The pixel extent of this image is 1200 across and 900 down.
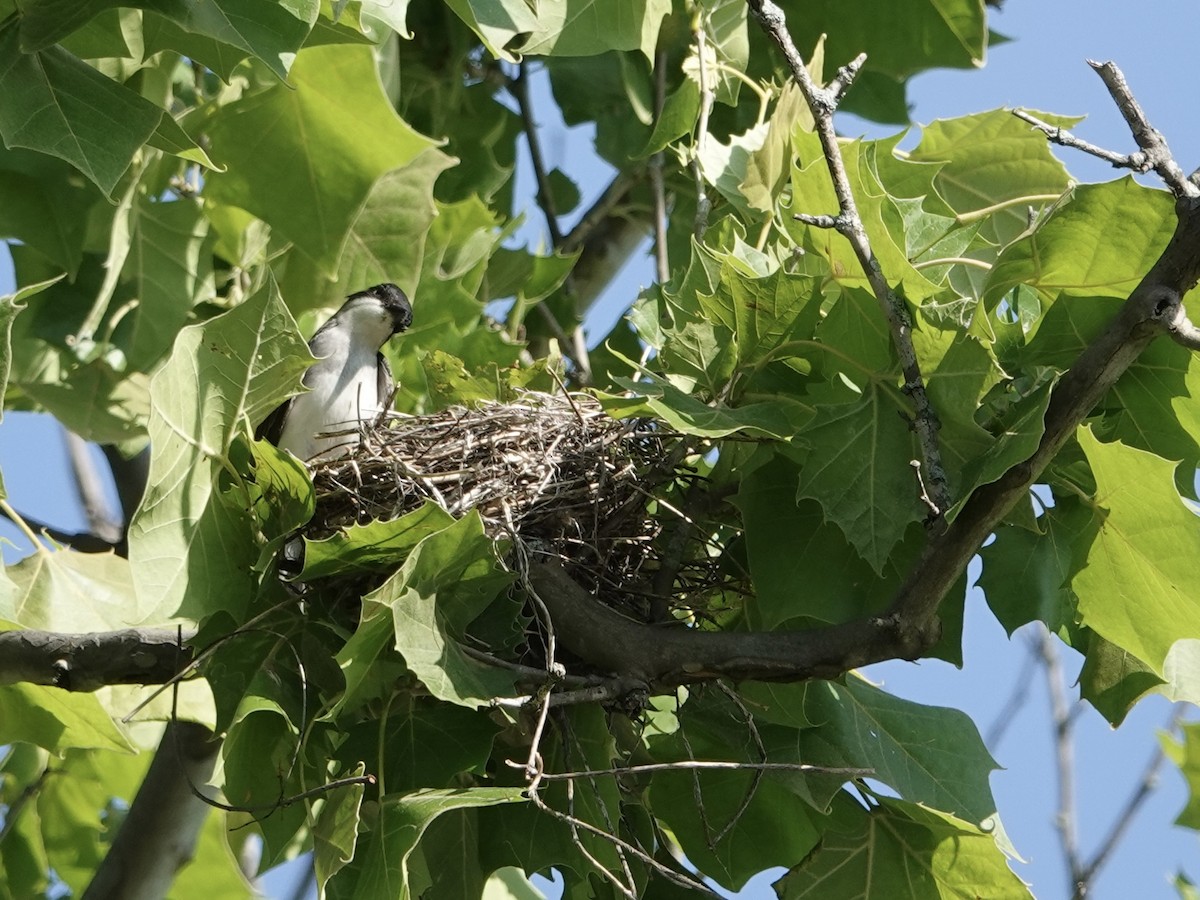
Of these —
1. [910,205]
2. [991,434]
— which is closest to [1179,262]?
[991,434]

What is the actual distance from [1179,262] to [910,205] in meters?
0.66

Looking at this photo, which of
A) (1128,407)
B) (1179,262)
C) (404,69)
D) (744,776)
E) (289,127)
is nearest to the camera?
(1179,262)

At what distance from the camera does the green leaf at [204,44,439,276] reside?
3851mm

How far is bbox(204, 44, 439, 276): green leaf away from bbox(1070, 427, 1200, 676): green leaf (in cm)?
201

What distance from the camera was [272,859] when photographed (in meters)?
2.97

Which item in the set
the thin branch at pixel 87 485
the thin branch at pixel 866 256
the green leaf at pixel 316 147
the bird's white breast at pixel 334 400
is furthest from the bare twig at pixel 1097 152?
the thin branch at pixel 87 485

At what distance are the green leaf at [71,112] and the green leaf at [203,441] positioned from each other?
1.17 feet

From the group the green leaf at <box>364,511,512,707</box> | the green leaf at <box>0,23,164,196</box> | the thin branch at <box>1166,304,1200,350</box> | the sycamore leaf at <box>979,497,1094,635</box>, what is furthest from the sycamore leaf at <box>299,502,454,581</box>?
the thin branch at <box>1166,304,1200,350</box>

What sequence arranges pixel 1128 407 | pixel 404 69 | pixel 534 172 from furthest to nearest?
1. pixel 534 172
2. pixel 404 69
3. pixel 1128 407

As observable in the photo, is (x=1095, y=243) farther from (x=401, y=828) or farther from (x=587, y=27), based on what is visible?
(x=401, y=828)

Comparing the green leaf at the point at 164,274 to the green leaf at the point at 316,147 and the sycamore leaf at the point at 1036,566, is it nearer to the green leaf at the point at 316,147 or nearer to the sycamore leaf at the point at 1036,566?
the green leaf at the point at 316,147

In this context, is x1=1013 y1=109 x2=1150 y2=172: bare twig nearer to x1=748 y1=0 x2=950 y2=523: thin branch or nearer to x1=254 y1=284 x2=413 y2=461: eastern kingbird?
x1=748 y1=0 x2=950 y2=523: thin branch

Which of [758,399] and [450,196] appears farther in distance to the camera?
[450,196]

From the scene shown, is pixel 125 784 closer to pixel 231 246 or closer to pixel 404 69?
pixel 231 246
